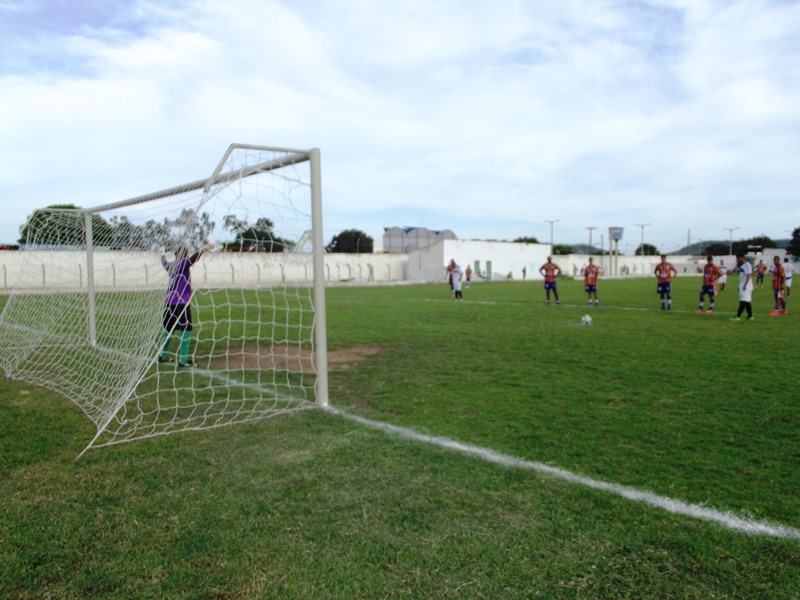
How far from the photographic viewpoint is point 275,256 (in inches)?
285

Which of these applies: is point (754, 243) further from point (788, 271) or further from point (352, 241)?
point (788, 271)

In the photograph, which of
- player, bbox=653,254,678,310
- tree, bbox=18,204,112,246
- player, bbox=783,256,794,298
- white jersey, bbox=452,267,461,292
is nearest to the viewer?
tree, bbox=18,204,112,246

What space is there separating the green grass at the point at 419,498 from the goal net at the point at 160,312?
0.54 m

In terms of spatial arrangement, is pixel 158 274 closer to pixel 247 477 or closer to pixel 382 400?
pixel 382 400

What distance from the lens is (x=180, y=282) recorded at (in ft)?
24.1

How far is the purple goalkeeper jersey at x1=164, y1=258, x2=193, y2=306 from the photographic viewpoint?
649cm

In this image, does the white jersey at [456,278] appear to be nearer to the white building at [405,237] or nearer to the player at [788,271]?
the player at [788,271]

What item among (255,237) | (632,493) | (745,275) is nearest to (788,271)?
(745,275)

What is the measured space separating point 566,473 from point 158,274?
513 cm

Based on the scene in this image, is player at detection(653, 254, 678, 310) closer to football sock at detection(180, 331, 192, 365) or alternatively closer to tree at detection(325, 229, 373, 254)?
football sock at detection(180, 331, 192, 365)

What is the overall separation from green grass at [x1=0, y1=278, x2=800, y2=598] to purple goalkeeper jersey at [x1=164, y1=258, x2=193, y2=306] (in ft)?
5.85

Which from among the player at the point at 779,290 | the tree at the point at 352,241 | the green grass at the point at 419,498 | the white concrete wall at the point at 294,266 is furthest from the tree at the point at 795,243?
the green grass at the point at 419,498

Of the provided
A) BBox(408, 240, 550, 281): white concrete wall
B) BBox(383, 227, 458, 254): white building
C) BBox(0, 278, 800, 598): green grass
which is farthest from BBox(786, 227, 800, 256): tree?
BBox(0, 278, 800, 598): green grass

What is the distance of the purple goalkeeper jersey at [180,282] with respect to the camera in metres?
6.49
